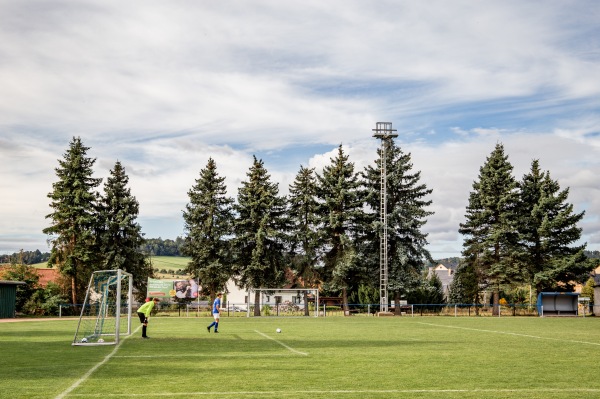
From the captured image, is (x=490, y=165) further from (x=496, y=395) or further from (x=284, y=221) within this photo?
(x=496, y=395)

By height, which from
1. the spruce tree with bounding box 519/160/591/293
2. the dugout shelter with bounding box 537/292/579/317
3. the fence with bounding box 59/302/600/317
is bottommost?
the fence with bounding box 59/302/600/317

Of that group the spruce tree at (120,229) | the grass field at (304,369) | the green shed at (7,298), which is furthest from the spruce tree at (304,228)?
the grass field at (304,369)

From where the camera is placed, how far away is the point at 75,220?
66.1 m

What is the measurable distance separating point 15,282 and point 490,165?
4592cm

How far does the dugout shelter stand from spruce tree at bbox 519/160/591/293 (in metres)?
3.16

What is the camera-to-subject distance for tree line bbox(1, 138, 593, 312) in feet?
217

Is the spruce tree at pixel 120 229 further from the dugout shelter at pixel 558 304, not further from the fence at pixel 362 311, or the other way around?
the dugout shelter at pixel 558 304

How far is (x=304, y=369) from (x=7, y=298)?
4911 centimetres

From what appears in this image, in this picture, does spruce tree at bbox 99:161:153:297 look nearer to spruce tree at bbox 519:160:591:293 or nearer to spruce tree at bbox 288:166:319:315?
spruce tree at bbox 288:166:319:315

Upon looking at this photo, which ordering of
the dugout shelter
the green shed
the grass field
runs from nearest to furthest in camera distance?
the grass field, the green shed, the dugout shelter

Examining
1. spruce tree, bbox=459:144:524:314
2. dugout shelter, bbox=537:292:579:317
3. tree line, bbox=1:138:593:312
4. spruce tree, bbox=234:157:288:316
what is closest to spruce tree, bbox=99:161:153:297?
tree line, bbox=1:138:593:312

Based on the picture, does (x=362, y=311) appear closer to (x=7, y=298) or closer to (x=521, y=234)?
(x=521, y=234)

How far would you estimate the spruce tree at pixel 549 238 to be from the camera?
217 feet

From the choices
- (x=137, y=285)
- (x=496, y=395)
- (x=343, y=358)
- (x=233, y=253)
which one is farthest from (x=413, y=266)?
(x=496, y=395)
